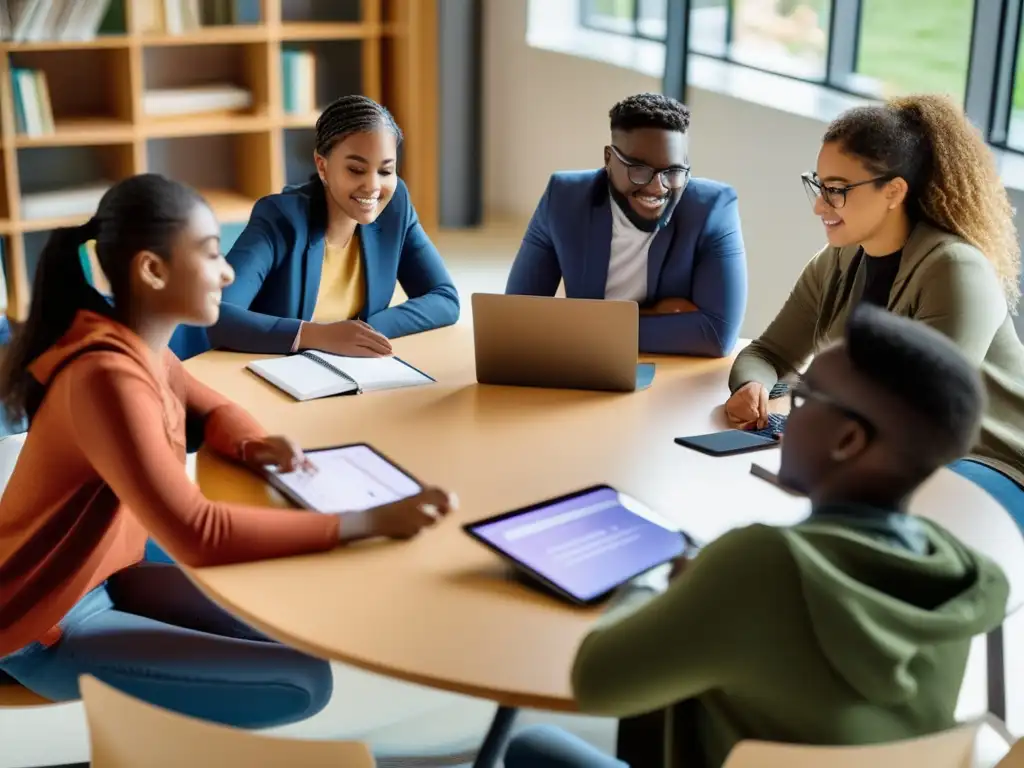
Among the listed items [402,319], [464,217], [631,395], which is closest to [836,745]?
[631,395]

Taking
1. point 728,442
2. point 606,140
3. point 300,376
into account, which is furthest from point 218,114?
point 728,442

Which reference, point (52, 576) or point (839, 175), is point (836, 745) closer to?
point (52, 576)

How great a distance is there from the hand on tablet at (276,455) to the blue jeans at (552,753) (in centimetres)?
52

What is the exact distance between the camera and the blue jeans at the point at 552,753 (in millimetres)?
1616

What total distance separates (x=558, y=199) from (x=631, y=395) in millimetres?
678

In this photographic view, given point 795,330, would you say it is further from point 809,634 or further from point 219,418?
point 809,634

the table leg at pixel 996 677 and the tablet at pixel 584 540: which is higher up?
the tablet at pixel 584 540

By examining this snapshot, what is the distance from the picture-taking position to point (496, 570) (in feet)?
5.27

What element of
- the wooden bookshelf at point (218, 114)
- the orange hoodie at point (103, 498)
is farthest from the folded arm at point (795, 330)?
the wooden bookshelf at point (218, 114)

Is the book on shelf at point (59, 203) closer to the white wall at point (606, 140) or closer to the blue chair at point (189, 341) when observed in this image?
the white wall at point (606, 140)

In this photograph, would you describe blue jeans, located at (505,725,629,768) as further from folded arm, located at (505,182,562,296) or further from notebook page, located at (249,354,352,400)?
folded arm, located at (505,182,562,296)

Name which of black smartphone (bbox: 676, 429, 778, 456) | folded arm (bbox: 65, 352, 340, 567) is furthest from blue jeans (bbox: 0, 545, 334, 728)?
black smartphone (bbox: 676, 429, 778, 456)

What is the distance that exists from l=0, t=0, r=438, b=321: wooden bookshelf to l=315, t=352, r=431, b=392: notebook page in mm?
2732

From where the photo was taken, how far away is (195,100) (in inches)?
198
